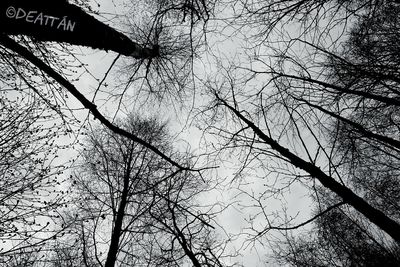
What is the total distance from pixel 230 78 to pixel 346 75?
185cm

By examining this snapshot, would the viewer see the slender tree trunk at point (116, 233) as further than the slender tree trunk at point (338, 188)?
Yes

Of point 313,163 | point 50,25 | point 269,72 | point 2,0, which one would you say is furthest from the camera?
point 269,72

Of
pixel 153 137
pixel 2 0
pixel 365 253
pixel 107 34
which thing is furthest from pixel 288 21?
pixel 365 253

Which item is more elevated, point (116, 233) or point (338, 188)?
point (116, 233)

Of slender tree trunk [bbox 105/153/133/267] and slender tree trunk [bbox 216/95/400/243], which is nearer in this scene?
slender tree trunk [bbox 216/95/400/243]

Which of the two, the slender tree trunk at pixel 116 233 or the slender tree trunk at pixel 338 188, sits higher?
the slender tree trunk at pixel 116 233

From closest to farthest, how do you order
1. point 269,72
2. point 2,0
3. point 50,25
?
point 2,0, point 50,25, point 269,72

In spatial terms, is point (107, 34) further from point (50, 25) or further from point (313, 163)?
point (313, 163)

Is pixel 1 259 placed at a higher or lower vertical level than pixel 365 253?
higher

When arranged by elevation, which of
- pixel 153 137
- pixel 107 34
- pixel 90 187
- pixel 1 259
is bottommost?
pixel 1 259

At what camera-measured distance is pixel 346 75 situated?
13.4 ft

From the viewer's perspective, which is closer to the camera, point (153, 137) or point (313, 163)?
point (313, 163)

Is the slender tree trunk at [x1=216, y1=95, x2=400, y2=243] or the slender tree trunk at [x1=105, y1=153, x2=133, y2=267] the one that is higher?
Answer: the slender tree trunk at [x1=105, y1=153, x2=133, y2=267]

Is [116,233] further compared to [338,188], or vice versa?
[116,233]
